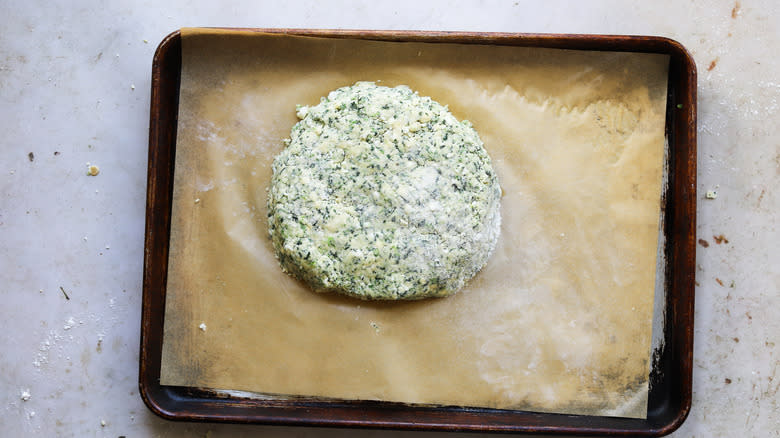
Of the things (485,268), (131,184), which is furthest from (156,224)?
(485,268)

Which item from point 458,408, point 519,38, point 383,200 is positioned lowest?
point 458,408

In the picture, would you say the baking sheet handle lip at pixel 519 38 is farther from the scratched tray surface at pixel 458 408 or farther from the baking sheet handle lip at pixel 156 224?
the baking sheet handle lip at pixel 156 224

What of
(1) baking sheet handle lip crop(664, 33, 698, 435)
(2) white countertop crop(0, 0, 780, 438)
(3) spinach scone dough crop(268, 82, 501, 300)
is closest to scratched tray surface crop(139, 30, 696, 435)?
(1) baking sheet handle lip crop(664, 33, 698, 435)

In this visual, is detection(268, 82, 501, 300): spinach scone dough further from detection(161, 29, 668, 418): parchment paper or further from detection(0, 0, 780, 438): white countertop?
detection(0, 0, 780, 438): white countertop

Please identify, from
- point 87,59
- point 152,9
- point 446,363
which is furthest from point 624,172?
point 87,59

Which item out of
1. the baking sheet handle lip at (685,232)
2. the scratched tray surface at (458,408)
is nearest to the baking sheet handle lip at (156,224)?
the scratched tray surface at (458,408)

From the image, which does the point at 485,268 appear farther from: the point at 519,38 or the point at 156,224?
the point at 156,224
